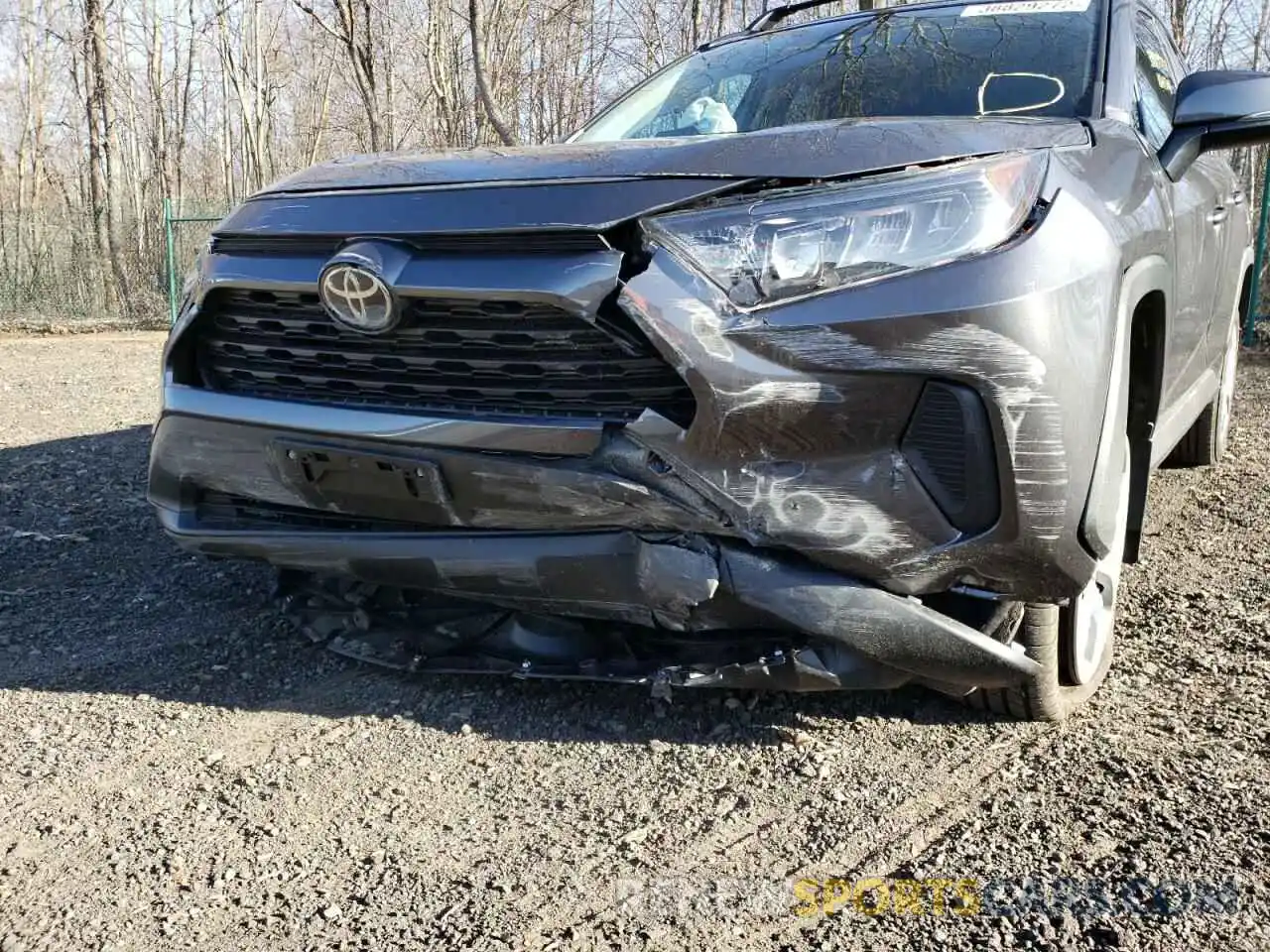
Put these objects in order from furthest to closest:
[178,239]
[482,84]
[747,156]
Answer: [178,239] → [482,84] → [747,156]

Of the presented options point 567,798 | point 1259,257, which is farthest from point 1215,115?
point 1259,257

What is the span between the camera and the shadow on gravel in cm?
268

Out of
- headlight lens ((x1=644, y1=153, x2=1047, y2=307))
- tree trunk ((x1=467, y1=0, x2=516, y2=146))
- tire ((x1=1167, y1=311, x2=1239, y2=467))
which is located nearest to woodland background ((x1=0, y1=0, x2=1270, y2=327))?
tree trunk ((x1=467, y1=0, x2=516, y2=146))

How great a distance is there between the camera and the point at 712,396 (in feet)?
6.54

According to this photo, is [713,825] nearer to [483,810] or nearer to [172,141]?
[483,810]

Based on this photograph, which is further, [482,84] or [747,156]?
[482,84]

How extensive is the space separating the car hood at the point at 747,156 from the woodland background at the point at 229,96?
875 cm

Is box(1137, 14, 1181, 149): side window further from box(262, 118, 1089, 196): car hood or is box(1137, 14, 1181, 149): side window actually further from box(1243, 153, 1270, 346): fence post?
box(1243, 153, 1270, 346): fence post

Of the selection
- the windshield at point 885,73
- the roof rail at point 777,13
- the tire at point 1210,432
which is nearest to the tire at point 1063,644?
the windshield at point 885,73

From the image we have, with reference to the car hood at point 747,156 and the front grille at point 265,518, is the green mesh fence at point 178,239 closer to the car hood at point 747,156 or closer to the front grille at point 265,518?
the front grille at point 265,518

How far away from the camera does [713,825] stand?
7.23 ft

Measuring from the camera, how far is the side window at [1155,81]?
3.17 meters

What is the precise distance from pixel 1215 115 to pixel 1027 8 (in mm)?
801

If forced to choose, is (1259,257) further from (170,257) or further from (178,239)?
(178,239)
